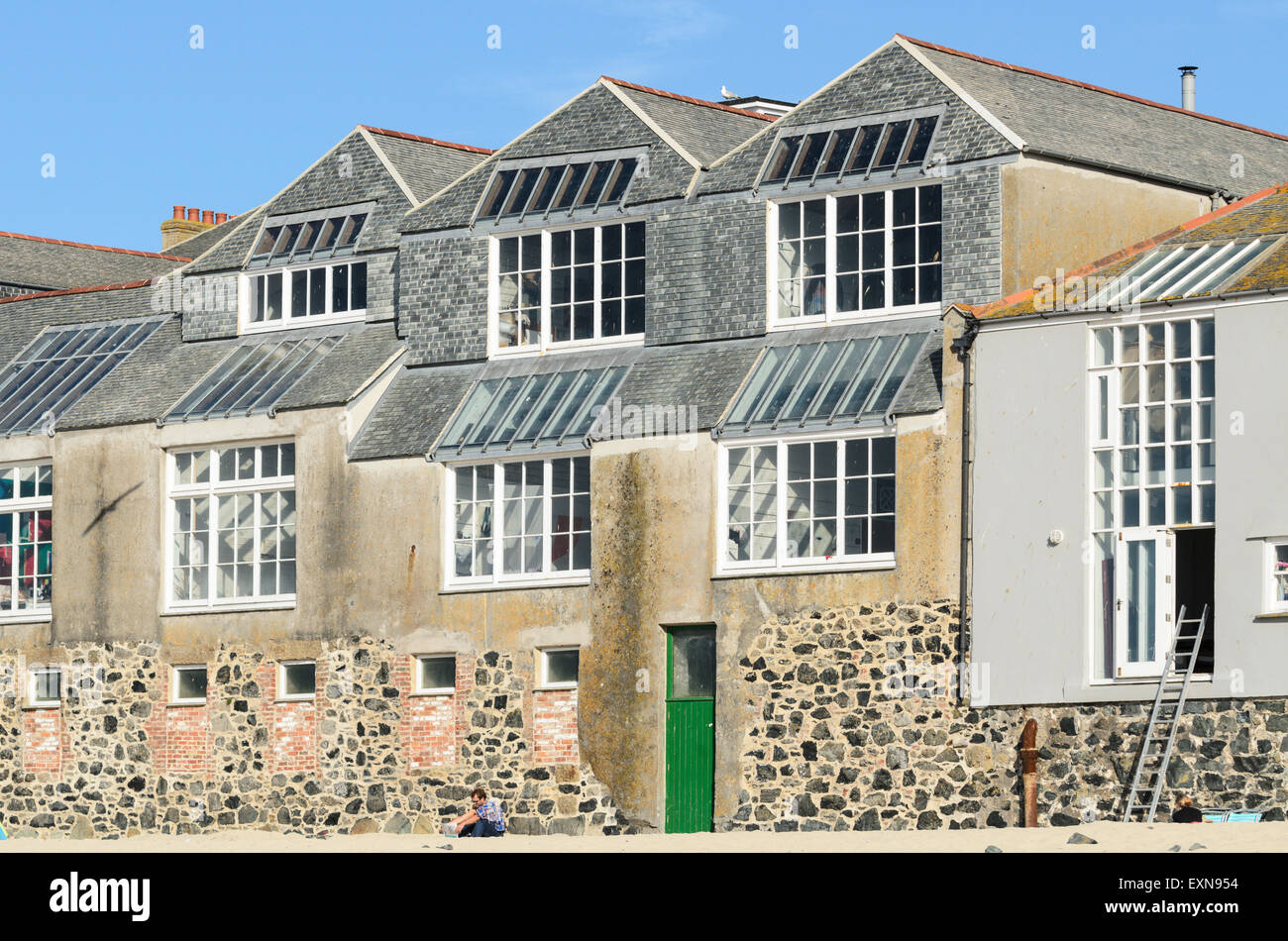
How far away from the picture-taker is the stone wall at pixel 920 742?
25.7m

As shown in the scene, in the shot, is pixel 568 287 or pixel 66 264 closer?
pixel 568 287

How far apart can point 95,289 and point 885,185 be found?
16.2 metres

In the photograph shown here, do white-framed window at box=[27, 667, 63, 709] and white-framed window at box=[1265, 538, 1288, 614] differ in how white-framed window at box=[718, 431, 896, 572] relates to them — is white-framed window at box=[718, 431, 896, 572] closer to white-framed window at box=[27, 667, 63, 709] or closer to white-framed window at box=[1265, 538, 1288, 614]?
white-framed window at box=[1265, 538, 1288, 614]

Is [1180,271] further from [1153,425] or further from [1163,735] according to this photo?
[1163,735]

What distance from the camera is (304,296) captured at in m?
36.5

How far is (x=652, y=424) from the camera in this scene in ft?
102

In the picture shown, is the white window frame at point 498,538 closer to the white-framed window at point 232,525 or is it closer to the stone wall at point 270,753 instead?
the stone wall at point 270,753

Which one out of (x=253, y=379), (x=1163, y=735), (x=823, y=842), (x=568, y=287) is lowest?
(x=823, y=842)

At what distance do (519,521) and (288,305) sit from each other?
6.51 m

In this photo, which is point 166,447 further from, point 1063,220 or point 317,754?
point 1063,220

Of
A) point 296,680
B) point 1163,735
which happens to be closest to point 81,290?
point 296,680

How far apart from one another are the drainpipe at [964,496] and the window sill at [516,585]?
18.4ft

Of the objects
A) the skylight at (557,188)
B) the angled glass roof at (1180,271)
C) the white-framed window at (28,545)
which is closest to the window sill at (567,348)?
the skylight at (557,188)

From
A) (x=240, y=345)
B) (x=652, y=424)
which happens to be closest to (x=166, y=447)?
(x=240, y=345)
